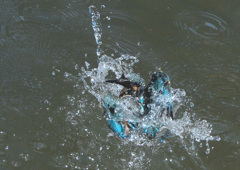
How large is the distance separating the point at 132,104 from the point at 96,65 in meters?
0.74

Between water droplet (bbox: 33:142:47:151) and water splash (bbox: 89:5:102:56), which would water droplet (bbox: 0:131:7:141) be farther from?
water splash (bbox: 89:5:102:56)

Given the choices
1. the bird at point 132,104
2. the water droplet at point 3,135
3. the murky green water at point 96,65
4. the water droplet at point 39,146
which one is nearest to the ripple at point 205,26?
the murky green water at point 96,65

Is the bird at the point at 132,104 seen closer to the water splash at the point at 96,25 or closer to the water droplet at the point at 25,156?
the water droplet at the point at 25,156

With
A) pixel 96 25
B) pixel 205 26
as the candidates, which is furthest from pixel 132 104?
pixel 205 26

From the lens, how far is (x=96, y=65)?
3668 mm

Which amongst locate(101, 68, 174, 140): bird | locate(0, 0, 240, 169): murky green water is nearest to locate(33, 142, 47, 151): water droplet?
locate(0, 0, 240, 169): murky green water

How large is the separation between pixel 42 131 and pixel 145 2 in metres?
2.21

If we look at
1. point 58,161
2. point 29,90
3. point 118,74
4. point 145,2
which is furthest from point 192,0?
point 58,161

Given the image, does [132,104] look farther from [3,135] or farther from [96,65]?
[3,135]

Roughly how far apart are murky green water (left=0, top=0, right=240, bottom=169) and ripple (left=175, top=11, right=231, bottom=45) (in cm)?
1

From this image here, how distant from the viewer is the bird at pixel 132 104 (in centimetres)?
299

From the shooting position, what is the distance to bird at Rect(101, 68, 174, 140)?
2992 mm

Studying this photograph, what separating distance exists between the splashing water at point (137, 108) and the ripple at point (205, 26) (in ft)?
2.78

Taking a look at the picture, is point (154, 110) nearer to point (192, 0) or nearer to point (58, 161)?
point (58, 161)
